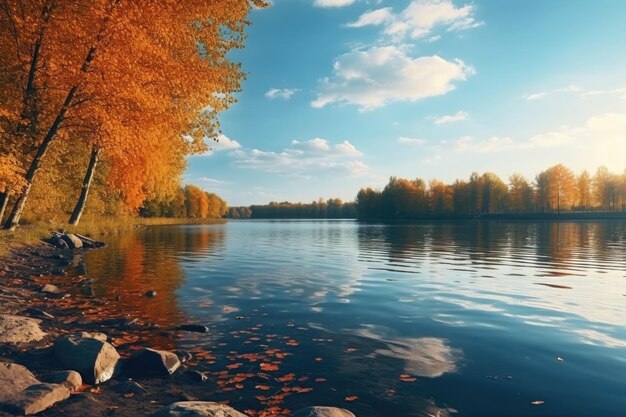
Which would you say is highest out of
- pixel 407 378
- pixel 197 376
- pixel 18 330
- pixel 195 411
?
pixel 18 330

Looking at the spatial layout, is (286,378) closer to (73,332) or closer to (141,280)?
(73,332)

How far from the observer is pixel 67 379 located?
7062 millimetres

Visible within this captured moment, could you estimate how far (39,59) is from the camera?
1822 cm

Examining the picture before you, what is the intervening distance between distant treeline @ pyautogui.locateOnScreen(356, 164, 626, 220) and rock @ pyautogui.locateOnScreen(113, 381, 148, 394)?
13652cm

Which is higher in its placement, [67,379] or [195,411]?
[195,411]

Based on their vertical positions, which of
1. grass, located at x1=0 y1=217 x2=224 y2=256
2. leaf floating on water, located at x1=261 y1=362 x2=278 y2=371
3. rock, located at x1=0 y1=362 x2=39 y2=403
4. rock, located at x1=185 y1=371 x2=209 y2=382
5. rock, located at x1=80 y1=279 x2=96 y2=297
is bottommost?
leaf floating on water, located at x1=261 y1=362 x2=278 y2=371

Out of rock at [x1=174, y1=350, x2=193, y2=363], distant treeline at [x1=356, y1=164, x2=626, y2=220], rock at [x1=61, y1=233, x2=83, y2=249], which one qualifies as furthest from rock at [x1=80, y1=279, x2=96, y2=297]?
distant treeline at [x1=356, y1=164, x2=626, y2=220]

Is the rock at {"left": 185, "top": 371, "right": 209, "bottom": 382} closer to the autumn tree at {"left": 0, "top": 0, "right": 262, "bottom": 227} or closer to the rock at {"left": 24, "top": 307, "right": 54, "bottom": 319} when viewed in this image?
the rock at {"left": 24, "top": 307, "right": 54, "bottom": 319}

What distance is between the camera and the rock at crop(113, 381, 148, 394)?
280 inches

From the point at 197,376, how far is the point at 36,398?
2618 millimetres

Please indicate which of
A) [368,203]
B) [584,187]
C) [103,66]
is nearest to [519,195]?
[584,187]

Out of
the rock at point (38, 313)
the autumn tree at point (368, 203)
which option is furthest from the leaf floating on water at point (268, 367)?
the autumn tree at point (368, 203)

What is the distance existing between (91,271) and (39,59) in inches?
404

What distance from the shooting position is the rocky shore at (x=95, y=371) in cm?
611
